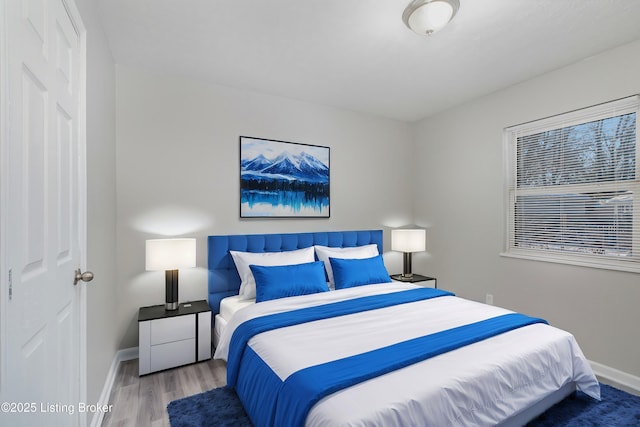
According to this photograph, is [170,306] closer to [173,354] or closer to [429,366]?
[173,354]

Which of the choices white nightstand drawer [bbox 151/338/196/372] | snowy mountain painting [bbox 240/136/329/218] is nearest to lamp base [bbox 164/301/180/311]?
white nightstand drawer [bbox 151/338/196/372]

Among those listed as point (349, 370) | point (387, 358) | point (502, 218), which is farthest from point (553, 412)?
point (502, 218)

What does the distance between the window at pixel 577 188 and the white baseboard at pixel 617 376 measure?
0.84 m

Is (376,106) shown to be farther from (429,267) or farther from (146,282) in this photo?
(146,282)

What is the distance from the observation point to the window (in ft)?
8.20

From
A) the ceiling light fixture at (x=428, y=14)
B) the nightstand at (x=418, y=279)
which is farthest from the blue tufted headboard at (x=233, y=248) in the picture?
the ceiling light fixture at (x=428, y=14)

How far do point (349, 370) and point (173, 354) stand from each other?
1.84m

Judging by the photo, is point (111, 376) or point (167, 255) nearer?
point (111, 376)

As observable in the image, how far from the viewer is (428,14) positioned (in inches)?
76.6

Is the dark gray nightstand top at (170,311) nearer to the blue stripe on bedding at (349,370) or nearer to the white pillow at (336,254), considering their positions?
the white pillow at (336,254)

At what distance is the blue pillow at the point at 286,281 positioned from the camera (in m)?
2.67

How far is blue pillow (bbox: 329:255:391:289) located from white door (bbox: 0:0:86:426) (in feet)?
6.82

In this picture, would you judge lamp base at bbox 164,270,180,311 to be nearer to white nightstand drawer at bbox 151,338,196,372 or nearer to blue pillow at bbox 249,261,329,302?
white nightstand drawer at bbox 151,338,196,372

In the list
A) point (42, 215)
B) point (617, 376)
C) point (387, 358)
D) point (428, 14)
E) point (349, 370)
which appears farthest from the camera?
point (617, 376)
